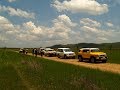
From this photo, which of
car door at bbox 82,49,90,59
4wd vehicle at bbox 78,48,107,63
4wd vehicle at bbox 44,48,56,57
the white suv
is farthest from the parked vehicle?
car door at bbox 82,49,90,59

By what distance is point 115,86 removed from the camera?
→ 15.6 metres

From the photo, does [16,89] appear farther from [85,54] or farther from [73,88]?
[85,54]

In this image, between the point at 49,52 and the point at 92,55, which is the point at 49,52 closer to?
the point at 49,52

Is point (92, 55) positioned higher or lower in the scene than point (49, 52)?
lower

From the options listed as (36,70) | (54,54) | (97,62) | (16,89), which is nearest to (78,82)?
(16,89)

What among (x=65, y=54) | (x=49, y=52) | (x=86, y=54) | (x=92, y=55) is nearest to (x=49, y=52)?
(x=49, y=52)

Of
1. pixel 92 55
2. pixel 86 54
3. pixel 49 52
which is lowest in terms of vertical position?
pixel 92 55

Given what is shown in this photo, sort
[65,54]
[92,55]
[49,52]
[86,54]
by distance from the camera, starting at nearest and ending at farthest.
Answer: [92,55] < [86,54] < [65,54] < [49,52]

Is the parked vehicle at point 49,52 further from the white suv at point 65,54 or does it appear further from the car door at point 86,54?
the car door at point 86,54

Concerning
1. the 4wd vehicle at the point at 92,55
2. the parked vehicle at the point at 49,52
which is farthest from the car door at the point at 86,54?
the parked vehicle at the point at 49,52

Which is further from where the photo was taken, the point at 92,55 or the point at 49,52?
the point at 49,52

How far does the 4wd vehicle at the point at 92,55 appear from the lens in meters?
37.7

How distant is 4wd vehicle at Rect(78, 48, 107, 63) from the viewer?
37688mm

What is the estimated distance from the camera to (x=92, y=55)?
38438 mm
